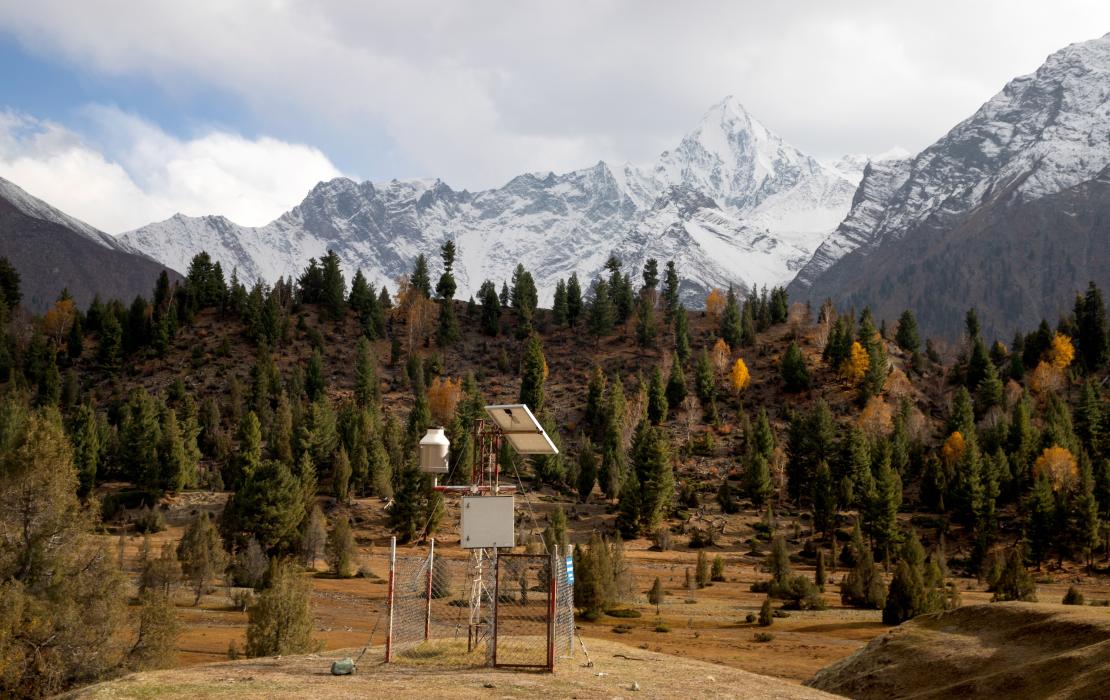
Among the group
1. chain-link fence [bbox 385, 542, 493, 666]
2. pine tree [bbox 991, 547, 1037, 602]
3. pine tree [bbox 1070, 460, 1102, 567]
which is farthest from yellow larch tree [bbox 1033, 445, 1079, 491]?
chain-link fence [bbox 385, 542, 493, 666]

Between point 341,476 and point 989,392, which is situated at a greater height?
point 989,392

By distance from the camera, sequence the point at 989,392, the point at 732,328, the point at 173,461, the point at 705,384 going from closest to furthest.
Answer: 1. the point at 173,461
2. the point at 989,392
3. the point at 705,384
4. the point at 732,328

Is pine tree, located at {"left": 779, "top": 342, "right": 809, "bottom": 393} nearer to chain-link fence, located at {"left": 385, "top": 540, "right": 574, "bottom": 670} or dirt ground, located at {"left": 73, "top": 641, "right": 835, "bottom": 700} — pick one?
chain-link fence, located at {"left": 385, "top": 540, "right": 574, "bottom": 670}

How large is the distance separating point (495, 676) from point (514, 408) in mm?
6605

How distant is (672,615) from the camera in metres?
54.4

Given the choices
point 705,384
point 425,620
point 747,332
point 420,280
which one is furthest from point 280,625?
point 420,280

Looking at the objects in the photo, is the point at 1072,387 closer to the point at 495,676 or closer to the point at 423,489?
the point at 423,489

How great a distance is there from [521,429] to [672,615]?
34500 mm

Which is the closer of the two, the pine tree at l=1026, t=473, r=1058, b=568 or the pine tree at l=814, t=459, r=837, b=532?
the pine tree at l=1026, t=473, r=1058, b=568

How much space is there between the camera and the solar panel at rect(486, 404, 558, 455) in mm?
23375

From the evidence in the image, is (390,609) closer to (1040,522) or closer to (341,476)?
(1040,522)

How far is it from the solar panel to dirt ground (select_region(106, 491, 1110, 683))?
230 cm

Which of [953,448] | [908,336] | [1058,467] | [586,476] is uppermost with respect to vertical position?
[908,336]

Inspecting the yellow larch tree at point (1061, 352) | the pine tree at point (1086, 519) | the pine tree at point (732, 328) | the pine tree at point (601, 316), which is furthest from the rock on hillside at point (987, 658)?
the pine tree at point (601, 316)
